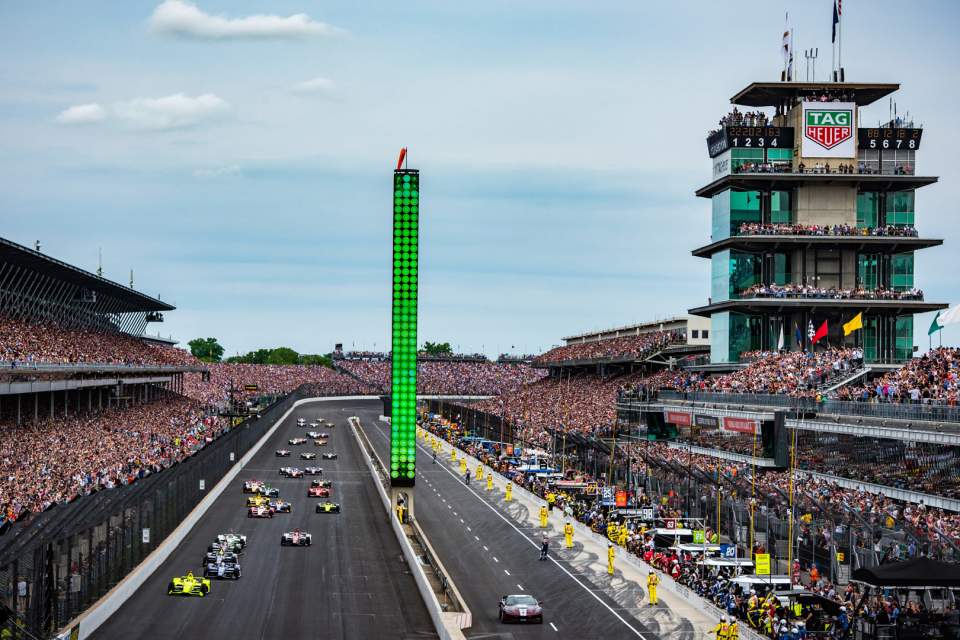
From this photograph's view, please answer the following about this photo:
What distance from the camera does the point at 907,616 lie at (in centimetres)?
3622

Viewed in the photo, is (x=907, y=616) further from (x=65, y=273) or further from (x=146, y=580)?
(x=65, y=273)

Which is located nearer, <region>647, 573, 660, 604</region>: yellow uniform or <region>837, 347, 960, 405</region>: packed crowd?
<region>647, 573, 660, 604</region>: yellow uniform

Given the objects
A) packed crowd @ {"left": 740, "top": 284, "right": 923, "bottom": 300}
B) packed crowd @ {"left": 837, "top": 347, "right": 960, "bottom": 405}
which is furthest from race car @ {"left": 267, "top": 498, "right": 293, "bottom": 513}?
packed crowd @ {"left": 740, "top": 284, "right": 923, "bottom": 300}

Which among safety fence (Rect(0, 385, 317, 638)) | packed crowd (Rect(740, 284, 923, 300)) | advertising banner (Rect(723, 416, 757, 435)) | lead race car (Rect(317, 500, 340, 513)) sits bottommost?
lead race car (Rect(317, 500, 340, 513))

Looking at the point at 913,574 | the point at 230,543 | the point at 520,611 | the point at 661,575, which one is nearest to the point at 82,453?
the point at 230,543

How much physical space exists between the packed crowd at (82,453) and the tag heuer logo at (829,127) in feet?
165

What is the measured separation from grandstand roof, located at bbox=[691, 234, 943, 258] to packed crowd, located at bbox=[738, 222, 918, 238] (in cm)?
59

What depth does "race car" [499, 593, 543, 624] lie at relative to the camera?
1657 inches

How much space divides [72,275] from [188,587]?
57.4 metres

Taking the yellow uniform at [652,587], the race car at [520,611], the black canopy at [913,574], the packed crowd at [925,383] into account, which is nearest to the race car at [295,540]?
the race car at [520,611]

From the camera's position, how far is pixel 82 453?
67000mm

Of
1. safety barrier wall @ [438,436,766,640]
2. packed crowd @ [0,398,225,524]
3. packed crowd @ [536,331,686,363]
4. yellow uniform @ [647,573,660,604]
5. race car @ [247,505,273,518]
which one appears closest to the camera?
safety barrier wall @ [438,436,766,640]

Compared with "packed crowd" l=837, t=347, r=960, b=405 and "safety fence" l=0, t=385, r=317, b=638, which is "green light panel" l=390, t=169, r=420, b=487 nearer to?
"safety fence" l=0, t=385, r=317, b=638

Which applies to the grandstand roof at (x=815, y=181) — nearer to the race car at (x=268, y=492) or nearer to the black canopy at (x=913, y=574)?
the race car at (x=268, y=492)
